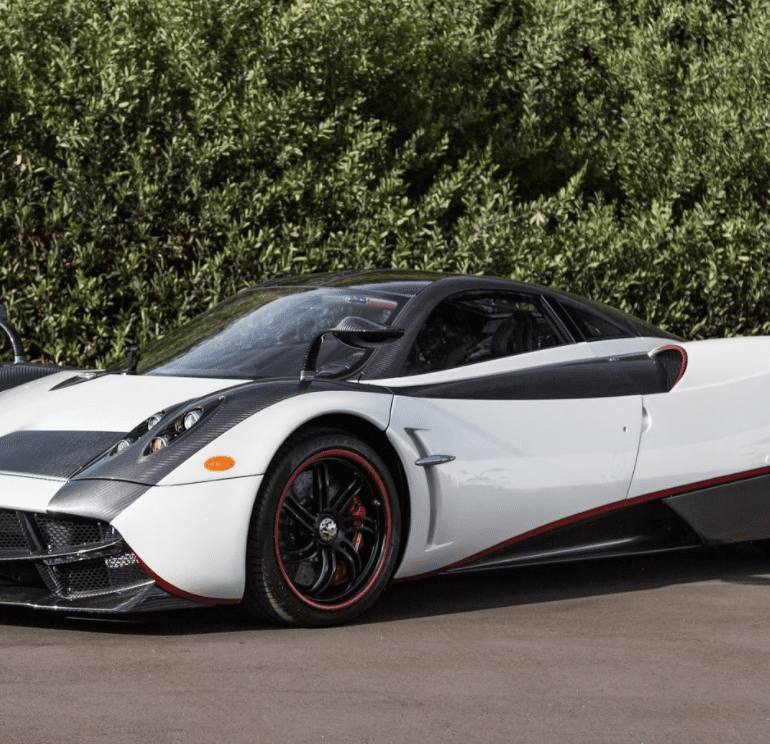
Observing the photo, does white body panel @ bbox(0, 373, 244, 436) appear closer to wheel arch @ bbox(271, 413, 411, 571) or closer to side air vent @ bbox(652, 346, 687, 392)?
wheel arch @ bbox(271, 413, 411, 571)

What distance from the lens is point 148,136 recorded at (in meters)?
9.86

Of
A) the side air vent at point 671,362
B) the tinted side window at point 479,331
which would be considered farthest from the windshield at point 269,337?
the side air vent at point 671,362

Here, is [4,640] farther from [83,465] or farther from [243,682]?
[243,682]

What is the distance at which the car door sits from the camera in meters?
5.39

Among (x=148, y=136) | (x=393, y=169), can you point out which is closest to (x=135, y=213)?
(x=148, y=136)

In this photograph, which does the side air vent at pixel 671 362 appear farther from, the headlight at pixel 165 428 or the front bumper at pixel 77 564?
the front bumper at pixel 77 564

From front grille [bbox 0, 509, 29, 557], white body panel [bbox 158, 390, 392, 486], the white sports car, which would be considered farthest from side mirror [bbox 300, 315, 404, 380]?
front grille [bbox 0, 509, 29, 557]

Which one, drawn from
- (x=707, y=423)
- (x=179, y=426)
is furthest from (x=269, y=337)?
(x=707, y=423)

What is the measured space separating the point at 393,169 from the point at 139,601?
20.3 feet

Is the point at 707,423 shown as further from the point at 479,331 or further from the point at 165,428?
the point at 165,428

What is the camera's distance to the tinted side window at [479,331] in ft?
18.5

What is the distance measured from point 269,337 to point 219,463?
44.0 inches

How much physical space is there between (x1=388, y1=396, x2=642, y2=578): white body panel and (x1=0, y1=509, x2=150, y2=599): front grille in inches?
43.1

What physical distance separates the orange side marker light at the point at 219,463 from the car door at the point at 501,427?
68 cm
